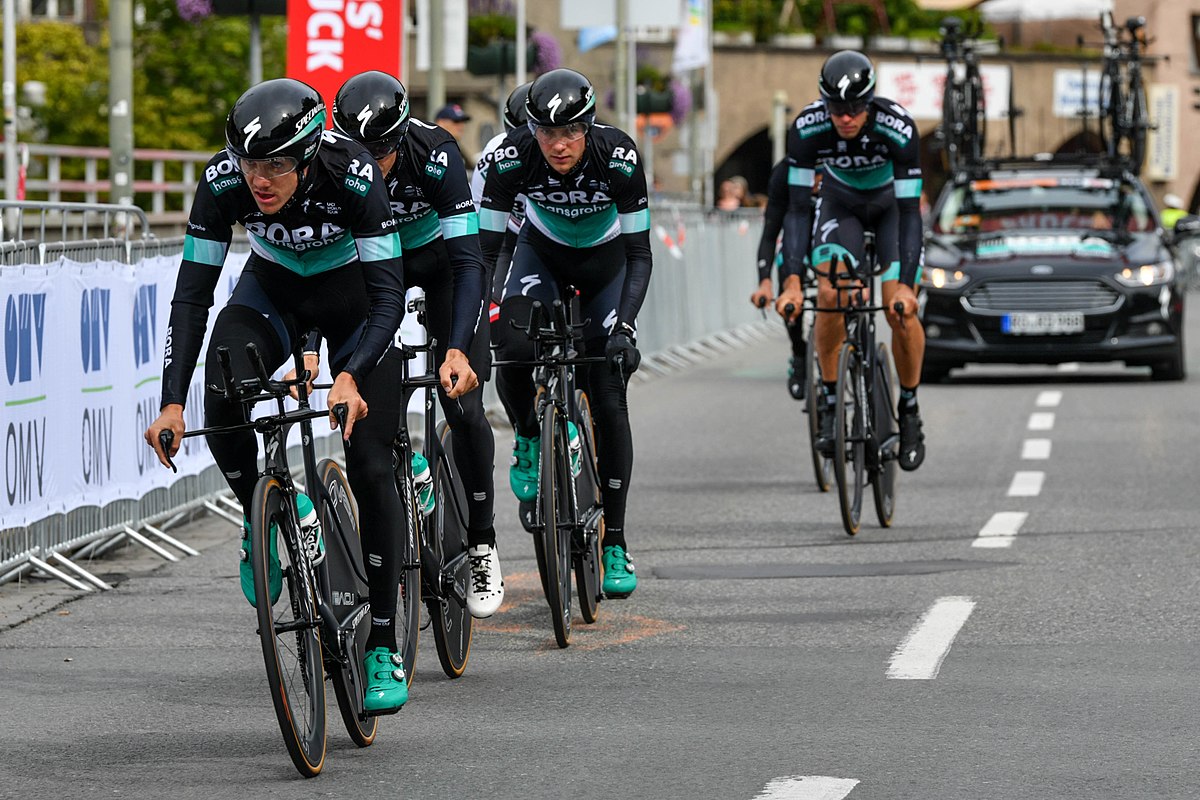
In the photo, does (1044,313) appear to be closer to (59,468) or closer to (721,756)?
(59,468)

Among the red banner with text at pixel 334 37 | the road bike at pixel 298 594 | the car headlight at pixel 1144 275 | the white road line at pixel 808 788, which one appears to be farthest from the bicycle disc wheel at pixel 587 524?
the car headlight at pixel 1144 275

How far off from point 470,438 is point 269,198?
1985 mm

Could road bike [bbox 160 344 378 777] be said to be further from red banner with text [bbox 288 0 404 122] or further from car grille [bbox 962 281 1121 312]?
car grille [bbox 962 281 1121 312]

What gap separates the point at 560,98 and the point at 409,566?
1856mm

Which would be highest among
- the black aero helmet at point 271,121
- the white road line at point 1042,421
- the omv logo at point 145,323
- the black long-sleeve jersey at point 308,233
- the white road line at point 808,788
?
the black aero helmet at point 271,121

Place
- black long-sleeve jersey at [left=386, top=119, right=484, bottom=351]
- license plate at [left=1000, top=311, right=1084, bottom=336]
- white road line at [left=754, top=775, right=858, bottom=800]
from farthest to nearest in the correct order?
license plate at [left=1000, top=311, right=1084, bottom=336] < black long-sleeve jersey at [left=386, top=119, right=484, bottom=351] < white road line at [left=754, top=775, right=858, bottom=800]

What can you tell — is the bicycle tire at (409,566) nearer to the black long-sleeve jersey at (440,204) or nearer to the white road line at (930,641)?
the black long-sleeve jersey at (440,204)

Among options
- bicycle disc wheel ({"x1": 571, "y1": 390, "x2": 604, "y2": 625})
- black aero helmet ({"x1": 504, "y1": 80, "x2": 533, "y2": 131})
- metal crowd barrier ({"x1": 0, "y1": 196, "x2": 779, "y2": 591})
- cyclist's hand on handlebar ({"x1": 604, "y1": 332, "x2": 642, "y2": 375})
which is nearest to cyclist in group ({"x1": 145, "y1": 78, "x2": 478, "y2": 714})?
bicycle disc wheel ({"x1": 571, "y1": 390, "x2": 604, "y2": 625})

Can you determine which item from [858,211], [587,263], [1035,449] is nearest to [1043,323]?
[1035,449]

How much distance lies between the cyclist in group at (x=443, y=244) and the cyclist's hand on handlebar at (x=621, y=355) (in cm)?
51

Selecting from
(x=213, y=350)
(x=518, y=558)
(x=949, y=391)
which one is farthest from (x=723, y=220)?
(x=213, y=350)

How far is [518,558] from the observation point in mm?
10750

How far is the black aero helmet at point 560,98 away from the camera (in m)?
8.21

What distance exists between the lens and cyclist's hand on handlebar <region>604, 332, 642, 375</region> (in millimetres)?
8633
